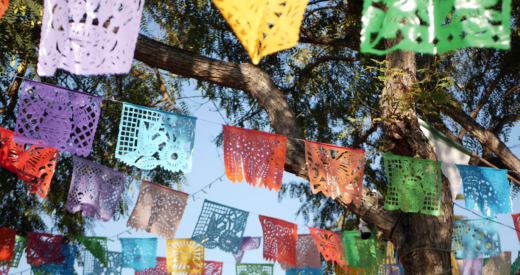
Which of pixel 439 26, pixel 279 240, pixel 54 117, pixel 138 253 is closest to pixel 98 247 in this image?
pixel 138 253

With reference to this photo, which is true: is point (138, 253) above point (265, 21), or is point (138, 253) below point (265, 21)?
below

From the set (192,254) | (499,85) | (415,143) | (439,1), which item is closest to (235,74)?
(415,143)

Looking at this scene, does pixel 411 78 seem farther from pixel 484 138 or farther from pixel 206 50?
pixel 206 50

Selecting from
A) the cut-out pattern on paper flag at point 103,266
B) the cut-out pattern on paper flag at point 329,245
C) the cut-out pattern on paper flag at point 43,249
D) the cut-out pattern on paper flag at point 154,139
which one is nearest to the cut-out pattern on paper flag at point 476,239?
the cut-out pattern on paper flag at point 329,245

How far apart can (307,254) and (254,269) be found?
2.37ft

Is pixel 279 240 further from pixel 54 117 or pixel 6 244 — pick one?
pixel 6 244

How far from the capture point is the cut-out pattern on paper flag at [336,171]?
3594 mm

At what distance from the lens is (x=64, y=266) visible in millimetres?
5047

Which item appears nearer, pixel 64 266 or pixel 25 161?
pixel 25 161

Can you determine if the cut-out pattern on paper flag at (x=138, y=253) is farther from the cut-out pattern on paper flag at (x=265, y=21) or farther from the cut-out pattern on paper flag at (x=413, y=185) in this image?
the cut-out pattern on paper flag at (x=265, y=21)

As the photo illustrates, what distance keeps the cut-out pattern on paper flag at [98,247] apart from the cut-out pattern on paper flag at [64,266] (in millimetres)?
216

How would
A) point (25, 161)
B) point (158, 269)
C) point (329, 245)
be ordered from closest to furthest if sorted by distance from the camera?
point (25, 161)
point (329, 245)
point (158, 269)

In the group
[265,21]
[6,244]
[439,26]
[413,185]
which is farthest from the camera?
[6,244]

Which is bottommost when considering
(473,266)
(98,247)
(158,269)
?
(158,269)
